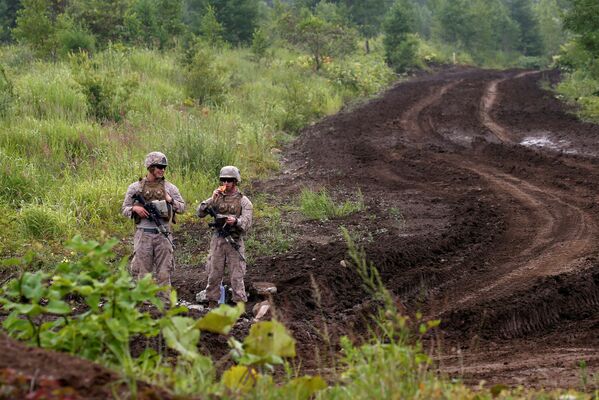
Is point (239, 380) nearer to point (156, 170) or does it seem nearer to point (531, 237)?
point (156, 170)

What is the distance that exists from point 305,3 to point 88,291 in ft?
186

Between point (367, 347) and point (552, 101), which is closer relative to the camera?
point (367, 347)

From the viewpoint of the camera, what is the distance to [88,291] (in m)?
4.41

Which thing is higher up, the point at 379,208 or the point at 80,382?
the point at 80,382

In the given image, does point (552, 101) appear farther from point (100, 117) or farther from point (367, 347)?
point (367, 347)

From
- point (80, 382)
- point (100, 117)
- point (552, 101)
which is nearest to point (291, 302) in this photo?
point (80, 382)

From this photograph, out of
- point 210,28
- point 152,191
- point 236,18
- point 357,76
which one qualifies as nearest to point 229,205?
point 152,191

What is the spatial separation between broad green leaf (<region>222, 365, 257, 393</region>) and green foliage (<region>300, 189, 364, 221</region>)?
8587 mm

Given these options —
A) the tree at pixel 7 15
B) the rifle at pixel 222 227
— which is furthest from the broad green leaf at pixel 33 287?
the tree at pixel 7 15

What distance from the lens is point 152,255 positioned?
8969mm

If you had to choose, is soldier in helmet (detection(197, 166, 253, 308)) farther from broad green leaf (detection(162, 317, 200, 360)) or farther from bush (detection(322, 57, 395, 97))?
bush (detection(322, 57, 395, 97))

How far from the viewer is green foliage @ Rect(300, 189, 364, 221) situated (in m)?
13.2

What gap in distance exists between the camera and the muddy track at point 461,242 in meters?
7.61

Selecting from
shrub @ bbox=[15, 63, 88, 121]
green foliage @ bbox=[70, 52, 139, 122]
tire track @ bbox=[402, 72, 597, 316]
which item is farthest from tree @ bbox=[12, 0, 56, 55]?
tire track @ bbox=[402, 72, 597, 316]
